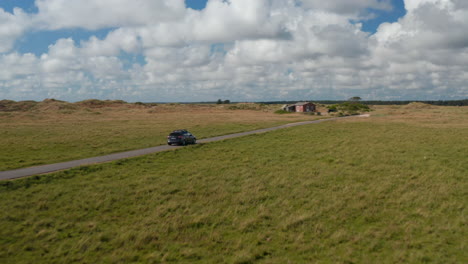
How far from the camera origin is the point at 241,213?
14.8 metres

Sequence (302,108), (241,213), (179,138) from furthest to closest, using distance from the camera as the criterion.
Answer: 1. (302,108)
2. (179,138)
3. (241,213)

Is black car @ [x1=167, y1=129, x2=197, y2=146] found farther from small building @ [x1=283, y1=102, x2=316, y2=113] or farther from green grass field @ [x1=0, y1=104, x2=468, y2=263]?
small building @ [x1=283, y1=102, x2=316, y2=113]

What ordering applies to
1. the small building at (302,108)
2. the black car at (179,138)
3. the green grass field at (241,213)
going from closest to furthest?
the green grass field at (241,213), the black car at (179,138), the small building at (302,108)

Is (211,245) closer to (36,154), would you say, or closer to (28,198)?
(28,198)

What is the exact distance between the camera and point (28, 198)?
15547 mm

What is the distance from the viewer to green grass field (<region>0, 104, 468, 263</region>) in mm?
11062

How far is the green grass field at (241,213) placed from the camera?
11.1 m

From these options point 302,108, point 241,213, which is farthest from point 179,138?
point 302,108

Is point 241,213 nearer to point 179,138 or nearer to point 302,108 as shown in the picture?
point 179,138

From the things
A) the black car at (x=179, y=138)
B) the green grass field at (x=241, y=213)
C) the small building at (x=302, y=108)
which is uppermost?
the small building at (x=302, y=108)

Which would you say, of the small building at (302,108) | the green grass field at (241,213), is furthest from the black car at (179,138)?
the small building at (302,108)

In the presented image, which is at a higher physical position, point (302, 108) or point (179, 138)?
point (302, 108)

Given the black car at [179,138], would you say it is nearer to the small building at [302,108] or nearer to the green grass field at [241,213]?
the green grass field at [241,213]

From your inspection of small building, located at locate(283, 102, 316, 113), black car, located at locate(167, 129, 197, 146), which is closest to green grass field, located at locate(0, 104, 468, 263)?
black car, located at locate(167, 129, 197, 146)
